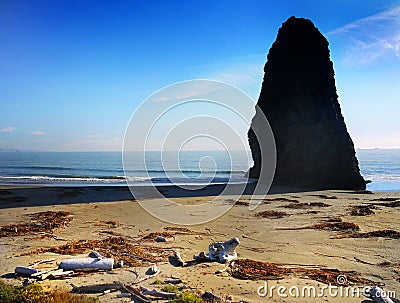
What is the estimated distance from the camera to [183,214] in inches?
541

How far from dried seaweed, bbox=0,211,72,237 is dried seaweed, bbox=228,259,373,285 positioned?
6500 millimetres

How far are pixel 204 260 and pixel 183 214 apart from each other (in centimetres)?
691

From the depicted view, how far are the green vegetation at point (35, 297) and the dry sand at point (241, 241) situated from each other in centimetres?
48

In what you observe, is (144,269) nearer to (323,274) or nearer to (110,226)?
(323,274)

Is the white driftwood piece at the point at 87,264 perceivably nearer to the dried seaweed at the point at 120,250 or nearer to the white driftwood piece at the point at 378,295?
the dried seaweed at the point at 120,250

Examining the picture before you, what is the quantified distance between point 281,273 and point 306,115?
83.8ft

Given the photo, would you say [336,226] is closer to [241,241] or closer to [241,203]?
A: [241,241]

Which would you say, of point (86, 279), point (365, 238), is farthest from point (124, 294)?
point (365, 238)

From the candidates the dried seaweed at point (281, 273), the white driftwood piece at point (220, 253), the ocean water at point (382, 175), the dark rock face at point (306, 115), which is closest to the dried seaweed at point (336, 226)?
the dried seaweed at point (281, 273)

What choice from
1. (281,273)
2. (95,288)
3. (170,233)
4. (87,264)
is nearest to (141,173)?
(170,233)

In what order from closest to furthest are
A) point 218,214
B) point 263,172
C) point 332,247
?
1. point 332,247
2. point 218,214
3. point 263,172

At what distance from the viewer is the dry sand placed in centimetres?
570

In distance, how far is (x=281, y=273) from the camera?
6.21 metres

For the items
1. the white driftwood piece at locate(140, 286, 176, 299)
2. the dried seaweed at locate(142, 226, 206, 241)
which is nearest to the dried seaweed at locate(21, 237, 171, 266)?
the dried seaweed at locate(142, 226, 206, 241)
